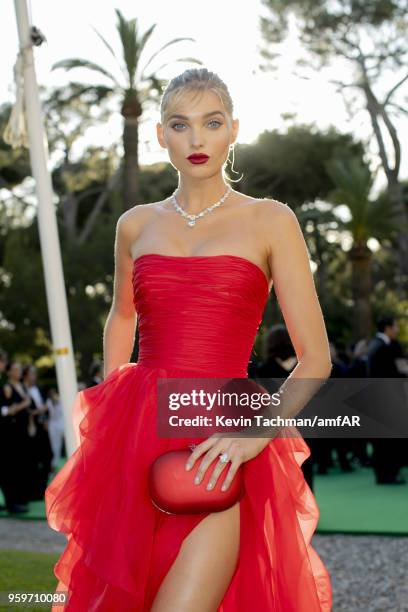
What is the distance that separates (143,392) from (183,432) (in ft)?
0.58

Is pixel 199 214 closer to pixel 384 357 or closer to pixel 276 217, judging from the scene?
pixel 276 217

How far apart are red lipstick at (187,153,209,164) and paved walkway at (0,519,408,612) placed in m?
4.84

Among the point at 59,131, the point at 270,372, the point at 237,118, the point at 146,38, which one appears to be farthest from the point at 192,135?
the point at 59,131

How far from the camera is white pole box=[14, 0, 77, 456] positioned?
789cm

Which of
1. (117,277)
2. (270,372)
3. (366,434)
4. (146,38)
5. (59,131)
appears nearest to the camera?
(117,277)

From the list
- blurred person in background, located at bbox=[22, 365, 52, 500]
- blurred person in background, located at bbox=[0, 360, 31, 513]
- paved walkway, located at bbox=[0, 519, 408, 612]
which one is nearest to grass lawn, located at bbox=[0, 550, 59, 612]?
paved walkway, located at bbox=[0, 519, 408, 612]

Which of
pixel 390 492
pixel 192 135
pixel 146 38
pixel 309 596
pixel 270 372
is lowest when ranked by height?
pixel 390 492

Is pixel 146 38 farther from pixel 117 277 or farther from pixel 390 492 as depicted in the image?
pixel 117 277

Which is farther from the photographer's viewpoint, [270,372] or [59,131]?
[59,131]

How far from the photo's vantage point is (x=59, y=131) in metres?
38.4

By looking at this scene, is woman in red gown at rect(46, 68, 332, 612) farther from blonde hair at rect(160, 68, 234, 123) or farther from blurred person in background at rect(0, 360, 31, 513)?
blurred person in background at rect(0, 360, 31, 513)

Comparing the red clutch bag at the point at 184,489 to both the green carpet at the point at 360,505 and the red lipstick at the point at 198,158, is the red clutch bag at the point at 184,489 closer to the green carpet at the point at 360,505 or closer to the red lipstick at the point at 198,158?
the red lipstick at the point at 198,158

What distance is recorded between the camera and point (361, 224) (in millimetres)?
26359

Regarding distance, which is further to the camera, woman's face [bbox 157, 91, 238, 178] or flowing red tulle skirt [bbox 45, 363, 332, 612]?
woman's face [bbox 157, 91, 238, 178]
